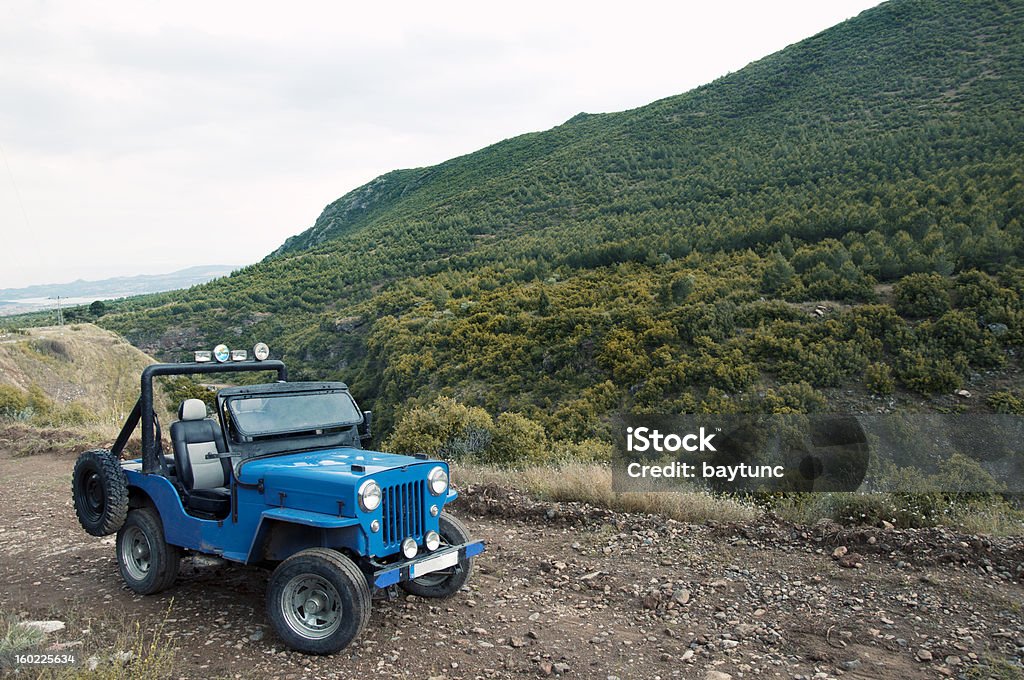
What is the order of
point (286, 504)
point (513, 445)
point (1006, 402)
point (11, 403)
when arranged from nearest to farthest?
point (286, 504) < point (513, 445) < point (11, 403) < point (1006, 402)

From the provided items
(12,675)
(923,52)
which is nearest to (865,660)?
(12,675)

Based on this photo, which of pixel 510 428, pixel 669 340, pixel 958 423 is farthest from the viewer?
pixel 669 340

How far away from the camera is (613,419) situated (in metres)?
19.2

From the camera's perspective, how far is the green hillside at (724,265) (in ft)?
64.9

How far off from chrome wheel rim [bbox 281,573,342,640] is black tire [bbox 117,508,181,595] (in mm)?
1536

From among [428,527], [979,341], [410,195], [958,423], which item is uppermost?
[410,195]

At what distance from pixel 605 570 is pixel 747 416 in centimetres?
1155

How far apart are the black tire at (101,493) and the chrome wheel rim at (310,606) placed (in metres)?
2.07

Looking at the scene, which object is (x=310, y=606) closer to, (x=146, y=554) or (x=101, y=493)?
(x=146, y=554)

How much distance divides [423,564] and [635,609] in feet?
5.45

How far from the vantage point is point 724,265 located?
92.9 feet

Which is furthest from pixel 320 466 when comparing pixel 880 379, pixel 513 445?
pixel 880 379

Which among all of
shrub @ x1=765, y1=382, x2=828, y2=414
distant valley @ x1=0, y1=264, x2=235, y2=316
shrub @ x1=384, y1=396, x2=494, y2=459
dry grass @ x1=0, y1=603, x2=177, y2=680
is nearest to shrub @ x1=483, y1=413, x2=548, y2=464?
shrub @ x1=384, y1=396, x2=494, y2=459

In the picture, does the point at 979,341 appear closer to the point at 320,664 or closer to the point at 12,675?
the point at 320,664
